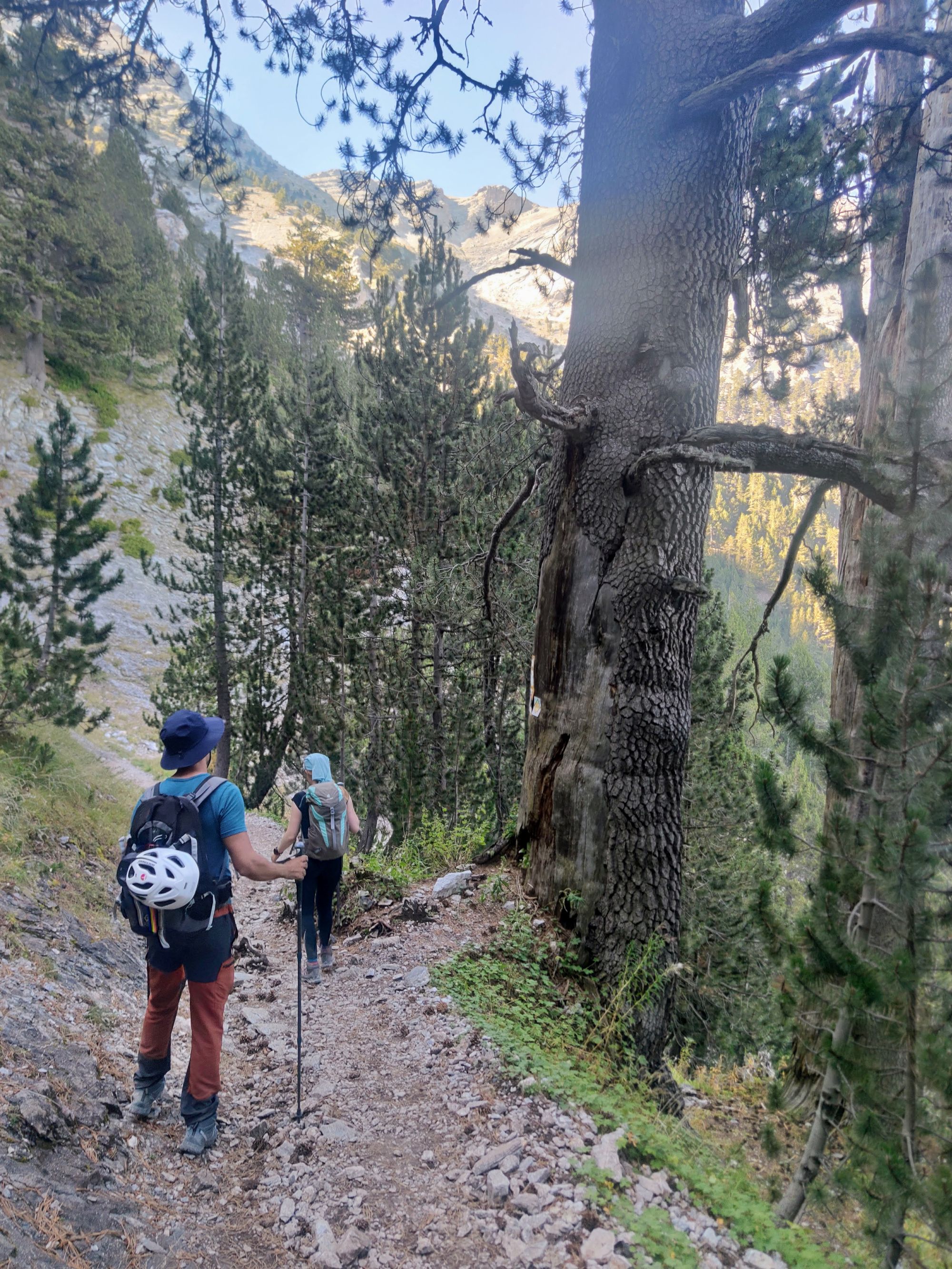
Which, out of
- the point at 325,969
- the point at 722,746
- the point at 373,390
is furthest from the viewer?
the point at 373,390

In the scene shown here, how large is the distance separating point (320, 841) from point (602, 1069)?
7.35 feet

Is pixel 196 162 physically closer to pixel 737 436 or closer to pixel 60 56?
pixel 60 56

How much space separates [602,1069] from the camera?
3.41m

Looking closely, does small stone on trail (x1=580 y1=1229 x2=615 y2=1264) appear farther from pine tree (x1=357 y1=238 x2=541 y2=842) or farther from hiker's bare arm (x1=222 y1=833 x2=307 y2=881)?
pine tree (x1=357 y1=238 x2=541 y2=842)

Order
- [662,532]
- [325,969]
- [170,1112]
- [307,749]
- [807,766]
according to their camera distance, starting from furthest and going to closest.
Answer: [307,749] → [325,969] → [662,532] → [170,1112] → [807,766]

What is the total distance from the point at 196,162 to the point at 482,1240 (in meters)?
6.44

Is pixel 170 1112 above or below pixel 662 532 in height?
below

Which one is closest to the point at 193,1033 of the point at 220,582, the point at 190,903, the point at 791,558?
the point at 190,903

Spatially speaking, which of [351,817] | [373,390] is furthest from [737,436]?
[373,390]

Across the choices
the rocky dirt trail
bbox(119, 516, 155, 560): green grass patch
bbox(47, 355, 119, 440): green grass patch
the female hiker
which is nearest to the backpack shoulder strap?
the rocky dirt trail

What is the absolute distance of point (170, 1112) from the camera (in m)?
3.02

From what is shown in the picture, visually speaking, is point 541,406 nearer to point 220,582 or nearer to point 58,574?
point 58,574

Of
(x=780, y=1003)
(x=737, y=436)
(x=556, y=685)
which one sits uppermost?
(x=737, y=436)

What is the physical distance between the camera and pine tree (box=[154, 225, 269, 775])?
1593 cm
